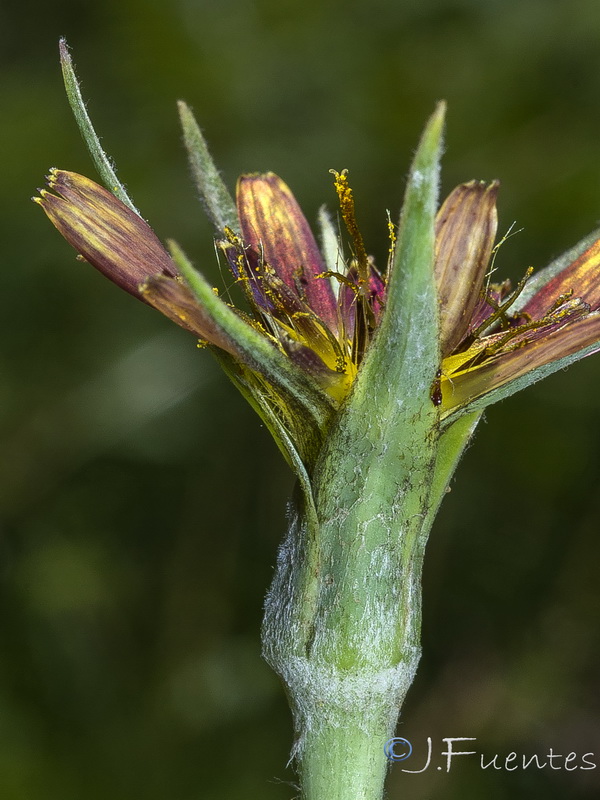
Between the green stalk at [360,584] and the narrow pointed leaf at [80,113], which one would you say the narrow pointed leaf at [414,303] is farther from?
the narrow pointed leaf at [80,113]

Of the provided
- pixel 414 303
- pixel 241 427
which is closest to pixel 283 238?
pixel 414 303

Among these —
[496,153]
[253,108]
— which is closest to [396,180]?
[496,153]

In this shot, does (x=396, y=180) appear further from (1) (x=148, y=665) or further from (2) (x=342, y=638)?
(2) (x=342, y=638)

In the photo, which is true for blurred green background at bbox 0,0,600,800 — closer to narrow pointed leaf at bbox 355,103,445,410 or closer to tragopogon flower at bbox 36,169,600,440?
tragopogon flower at bbox 36,169,600,440

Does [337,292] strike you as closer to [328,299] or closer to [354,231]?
[328,299]

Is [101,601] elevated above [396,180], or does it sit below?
below

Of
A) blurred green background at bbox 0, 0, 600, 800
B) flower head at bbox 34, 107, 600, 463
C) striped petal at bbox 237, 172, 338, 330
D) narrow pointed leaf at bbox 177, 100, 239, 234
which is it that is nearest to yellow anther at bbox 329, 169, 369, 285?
flower head at bbox 34, 107, 600, 463
